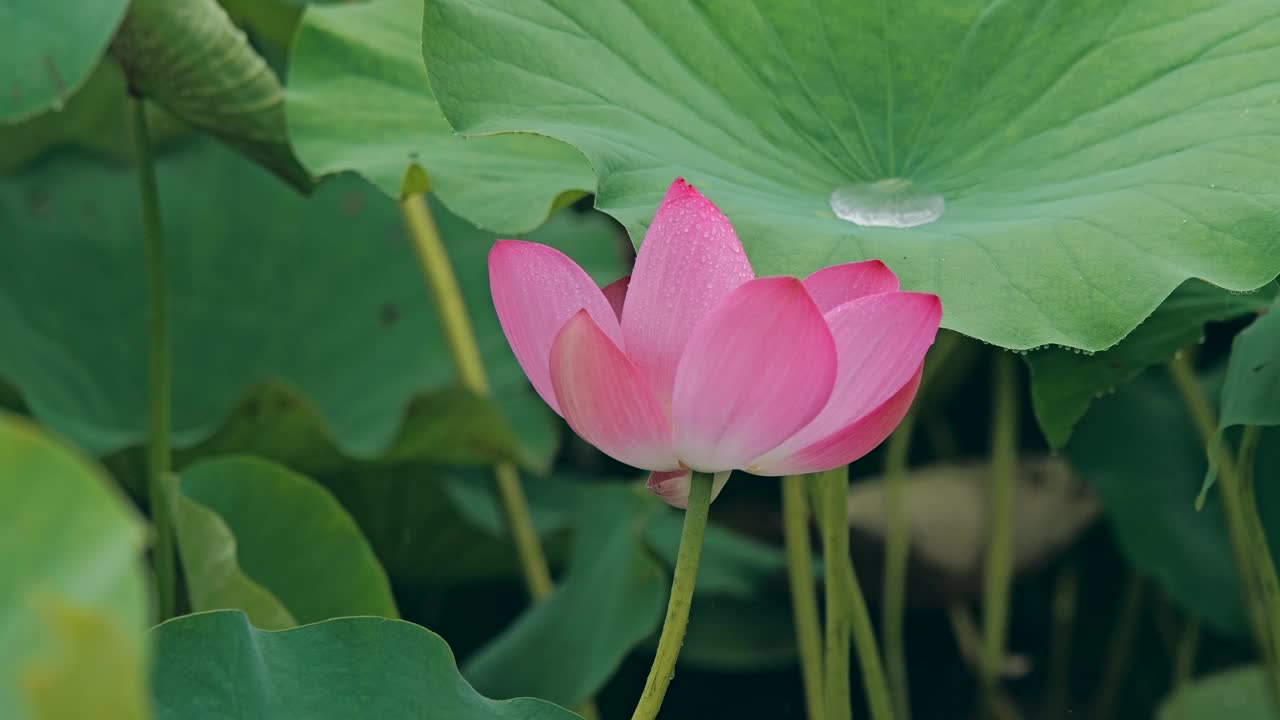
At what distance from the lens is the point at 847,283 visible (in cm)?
57

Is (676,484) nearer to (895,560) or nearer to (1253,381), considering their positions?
(1253,381)

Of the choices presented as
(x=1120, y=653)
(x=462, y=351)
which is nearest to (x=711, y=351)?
A: (x=462, y=351)

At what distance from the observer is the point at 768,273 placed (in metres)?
0.65

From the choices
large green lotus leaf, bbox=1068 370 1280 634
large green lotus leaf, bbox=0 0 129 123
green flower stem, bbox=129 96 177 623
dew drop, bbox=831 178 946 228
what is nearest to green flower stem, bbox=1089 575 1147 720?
large green lotus leaf, bbox=1068 370 1280 634

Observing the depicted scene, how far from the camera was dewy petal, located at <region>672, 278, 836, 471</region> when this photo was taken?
50 centimetres

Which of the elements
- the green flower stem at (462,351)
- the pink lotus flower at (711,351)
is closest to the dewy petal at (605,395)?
the pink lotus flower at (711,351)

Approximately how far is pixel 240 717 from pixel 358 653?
6 cm

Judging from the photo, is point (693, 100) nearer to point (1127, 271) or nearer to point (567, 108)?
point (567, 108)

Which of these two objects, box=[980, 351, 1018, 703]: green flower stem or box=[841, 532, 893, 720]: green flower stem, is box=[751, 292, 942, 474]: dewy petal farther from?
box=[980, 351, 1018, 703]: green flower stem

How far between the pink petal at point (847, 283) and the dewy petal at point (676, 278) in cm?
4

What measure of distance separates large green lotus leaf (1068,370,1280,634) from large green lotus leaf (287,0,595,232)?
27.1 inches

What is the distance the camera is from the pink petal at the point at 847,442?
1.75 feet

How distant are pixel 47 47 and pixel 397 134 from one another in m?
0.26

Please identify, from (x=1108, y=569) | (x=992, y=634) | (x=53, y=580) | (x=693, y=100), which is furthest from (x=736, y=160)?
(x=1108, y=569)
